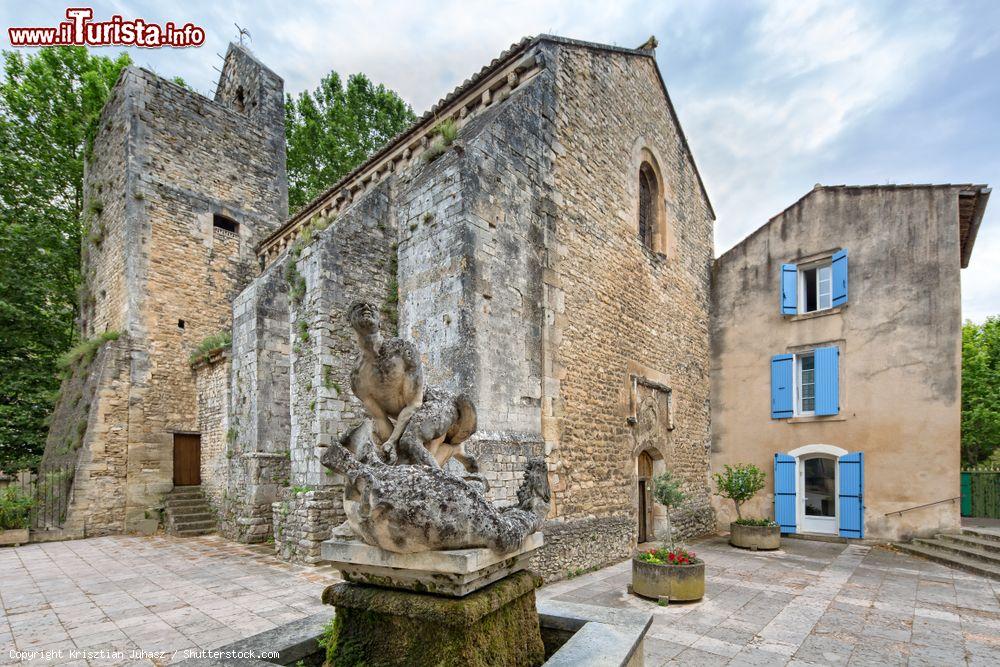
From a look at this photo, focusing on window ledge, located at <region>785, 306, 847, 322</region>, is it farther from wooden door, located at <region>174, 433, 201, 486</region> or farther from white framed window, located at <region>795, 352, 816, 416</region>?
wooden door, located at <region>174, 433, 201, 486</region>

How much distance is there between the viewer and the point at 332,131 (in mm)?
18828

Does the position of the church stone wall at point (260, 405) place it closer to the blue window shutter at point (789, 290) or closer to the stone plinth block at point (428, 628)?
the stone plinth block at point (428, 628)

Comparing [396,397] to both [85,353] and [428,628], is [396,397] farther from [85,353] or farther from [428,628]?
[85,353]

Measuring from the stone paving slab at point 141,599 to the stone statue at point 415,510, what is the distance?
351 centimetres

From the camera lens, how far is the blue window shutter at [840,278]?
10.7 meters

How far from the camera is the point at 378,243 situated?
848 centimetres

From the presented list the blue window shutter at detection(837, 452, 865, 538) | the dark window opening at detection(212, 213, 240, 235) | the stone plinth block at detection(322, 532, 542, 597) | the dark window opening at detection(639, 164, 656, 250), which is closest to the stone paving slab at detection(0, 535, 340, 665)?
the stone plinth block at detection(322, 532, 542, 597)

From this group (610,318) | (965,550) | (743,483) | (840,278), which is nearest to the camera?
(965,550)

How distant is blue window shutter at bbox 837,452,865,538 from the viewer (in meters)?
10.0

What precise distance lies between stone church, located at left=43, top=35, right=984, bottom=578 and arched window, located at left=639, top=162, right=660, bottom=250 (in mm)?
52

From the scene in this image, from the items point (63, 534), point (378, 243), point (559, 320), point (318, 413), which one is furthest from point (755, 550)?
point (63, 534)

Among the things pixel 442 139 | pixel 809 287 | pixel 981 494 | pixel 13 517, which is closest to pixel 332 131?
pixel 442 139

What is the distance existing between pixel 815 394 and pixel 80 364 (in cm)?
1727

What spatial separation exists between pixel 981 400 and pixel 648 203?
42.9 ft
